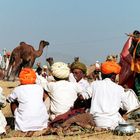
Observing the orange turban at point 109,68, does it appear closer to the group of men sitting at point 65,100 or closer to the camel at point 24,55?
the group of men sitting at point 65,100

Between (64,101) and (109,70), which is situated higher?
(109,70)

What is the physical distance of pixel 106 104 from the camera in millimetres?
8461

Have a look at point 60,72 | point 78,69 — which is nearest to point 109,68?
point 60,72

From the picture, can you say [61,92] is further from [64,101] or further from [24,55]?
[24,55]

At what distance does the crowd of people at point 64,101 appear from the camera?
846 centimetres

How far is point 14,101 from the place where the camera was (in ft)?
28.3

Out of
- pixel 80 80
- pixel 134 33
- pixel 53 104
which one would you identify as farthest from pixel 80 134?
pixel 134 33

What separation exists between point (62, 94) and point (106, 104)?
2.74 ft

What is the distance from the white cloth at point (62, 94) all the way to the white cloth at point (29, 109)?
35 centimetres

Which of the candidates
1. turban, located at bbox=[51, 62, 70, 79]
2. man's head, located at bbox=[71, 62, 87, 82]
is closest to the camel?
man's head, located at bbox=[71, 62, 87, 82]

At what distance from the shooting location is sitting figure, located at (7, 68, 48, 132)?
842cm

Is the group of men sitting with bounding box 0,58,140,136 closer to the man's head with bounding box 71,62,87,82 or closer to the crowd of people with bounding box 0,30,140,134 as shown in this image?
the crowd of people with bounding box 0,30,140,134

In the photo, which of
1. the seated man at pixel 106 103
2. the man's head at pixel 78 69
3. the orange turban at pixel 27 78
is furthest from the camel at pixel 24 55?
the seated man at pixel 106 103

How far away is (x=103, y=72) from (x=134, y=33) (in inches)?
89.7
